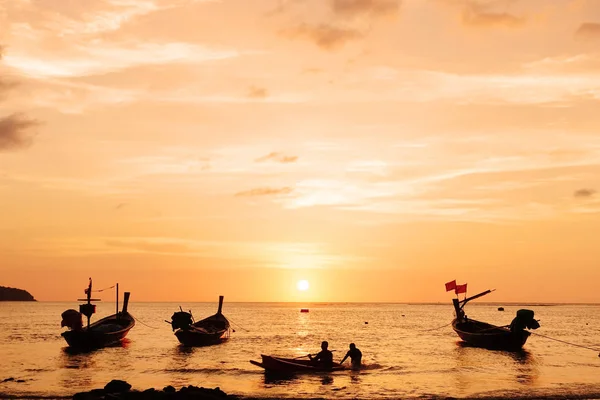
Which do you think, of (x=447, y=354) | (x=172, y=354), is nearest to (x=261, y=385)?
(x=172, y=354)

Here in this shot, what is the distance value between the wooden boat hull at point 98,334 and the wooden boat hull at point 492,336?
3581cm

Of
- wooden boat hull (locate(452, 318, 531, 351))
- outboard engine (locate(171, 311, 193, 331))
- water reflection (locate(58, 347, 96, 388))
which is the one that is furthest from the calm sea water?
outboard engine (locate(171, 311, 193, 331))

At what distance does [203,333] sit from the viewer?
65.6 metres

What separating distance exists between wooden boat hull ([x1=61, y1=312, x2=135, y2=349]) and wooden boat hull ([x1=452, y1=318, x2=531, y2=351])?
3581 cm

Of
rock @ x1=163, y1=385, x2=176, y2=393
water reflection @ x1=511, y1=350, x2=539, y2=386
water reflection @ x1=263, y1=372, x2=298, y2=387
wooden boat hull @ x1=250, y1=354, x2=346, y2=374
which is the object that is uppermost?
rock @ x1=163, y1=385, x2=176, y2=393

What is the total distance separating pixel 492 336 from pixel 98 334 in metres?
37.2

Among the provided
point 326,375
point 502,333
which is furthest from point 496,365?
point 326,375

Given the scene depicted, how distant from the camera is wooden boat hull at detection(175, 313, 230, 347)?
6384 cm

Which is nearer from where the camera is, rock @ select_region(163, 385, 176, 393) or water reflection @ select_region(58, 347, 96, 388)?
rock @ select_region(163, 385, 176, 393)

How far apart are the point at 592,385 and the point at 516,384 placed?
4558mm

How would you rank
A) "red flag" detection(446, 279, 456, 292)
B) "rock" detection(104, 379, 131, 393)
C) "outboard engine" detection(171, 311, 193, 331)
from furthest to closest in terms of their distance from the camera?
"red flag" detection(446, 279, 456, 292)
"outboard engine" detection(171, 311, 193, 331)
"rock" detection(104, 379, 131, 393)

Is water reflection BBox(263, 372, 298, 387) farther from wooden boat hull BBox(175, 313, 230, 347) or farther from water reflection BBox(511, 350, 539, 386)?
wooden boat hull BBox(175, 313, 230, 347)

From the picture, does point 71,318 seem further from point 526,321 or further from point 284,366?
point 526,321

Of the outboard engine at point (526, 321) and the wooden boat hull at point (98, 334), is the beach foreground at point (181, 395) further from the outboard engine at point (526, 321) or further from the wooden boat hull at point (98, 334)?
the wooden boat hull at point (98, 334)
